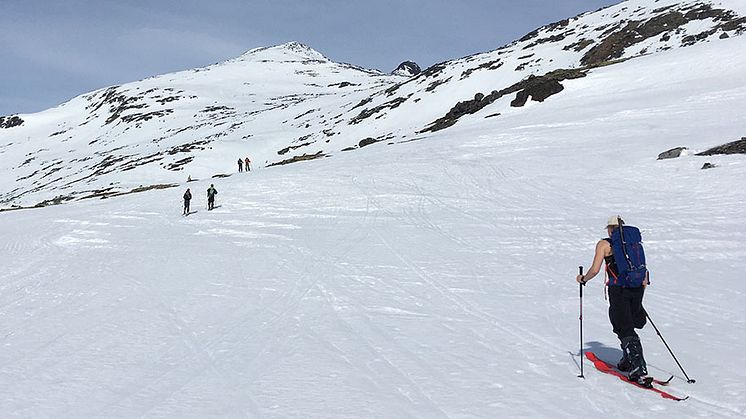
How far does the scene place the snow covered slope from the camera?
55.9 m

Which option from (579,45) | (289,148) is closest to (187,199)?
(289,148)

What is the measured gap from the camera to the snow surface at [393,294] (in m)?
5.99

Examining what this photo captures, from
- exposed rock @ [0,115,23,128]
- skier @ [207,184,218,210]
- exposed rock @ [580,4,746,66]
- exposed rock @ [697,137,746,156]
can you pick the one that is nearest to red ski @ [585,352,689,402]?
exposed rock @ [697,137,746,156]

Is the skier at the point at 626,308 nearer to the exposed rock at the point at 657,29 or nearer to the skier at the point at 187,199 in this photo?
the skier at the point at 187,199

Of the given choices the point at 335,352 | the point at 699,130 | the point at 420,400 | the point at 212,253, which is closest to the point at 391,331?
the point at 335,352

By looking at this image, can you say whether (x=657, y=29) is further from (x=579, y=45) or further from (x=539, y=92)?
(x=539, y=92)

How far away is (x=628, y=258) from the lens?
18.6 feet

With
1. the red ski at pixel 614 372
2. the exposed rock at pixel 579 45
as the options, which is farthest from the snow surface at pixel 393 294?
the exposed rock at pixel 579 45

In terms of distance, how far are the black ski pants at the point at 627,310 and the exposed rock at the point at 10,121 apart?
583 feet

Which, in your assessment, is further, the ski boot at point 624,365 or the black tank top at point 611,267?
the ski boot at point 624,365

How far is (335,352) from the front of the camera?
7.44 metres

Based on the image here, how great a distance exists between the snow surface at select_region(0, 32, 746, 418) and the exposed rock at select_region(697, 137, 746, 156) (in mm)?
691

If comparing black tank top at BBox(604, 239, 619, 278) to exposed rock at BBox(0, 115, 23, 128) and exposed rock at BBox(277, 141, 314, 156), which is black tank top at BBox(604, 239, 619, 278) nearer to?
exposed rock at BBox(277, 141, 314, 156)

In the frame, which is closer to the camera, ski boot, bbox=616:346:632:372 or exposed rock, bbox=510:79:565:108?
ski boot, bbox=616:346:632:372
